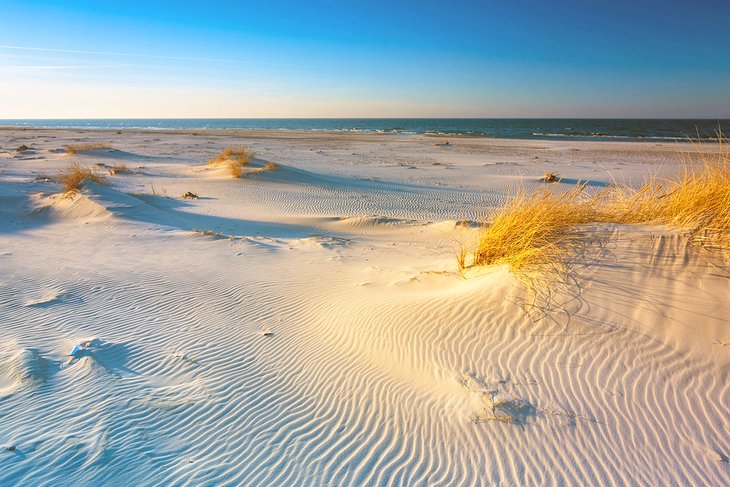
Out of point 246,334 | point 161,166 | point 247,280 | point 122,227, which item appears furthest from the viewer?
point 161,166

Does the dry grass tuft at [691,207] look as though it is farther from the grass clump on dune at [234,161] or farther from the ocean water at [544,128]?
the grass clump on dune at [234,161]

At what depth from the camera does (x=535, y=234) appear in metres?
5.01

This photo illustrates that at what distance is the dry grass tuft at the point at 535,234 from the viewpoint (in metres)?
4.76

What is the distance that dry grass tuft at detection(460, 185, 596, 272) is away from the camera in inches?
187

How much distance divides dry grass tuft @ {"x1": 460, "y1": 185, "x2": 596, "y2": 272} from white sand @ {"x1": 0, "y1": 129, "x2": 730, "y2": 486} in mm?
278

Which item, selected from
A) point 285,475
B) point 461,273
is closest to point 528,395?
point 285,475

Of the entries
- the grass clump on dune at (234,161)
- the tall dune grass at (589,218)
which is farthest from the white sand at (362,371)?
the grass clump on dune at (234,161)

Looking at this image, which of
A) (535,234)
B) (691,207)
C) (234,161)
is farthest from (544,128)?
(535,234)

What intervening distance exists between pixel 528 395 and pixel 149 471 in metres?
2.83

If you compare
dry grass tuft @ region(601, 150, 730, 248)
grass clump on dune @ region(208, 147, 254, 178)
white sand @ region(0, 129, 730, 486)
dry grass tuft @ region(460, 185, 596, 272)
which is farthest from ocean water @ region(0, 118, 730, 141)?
grass clump on dune @ region(208, 147, 254, 178)

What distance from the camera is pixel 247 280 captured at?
659cm

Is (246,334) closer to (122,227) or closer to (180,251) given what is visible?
(180,251)

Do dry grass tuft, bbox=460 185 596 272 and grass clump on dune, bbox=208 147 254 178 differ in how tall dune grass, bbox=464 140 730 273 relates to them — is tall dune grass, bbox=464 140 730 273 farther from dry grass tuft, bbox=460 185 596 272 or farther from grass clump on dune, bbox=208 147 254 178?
grass clump on dune, bbox=208 147 254 178

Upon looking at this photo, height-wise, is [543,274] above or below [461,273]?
above
